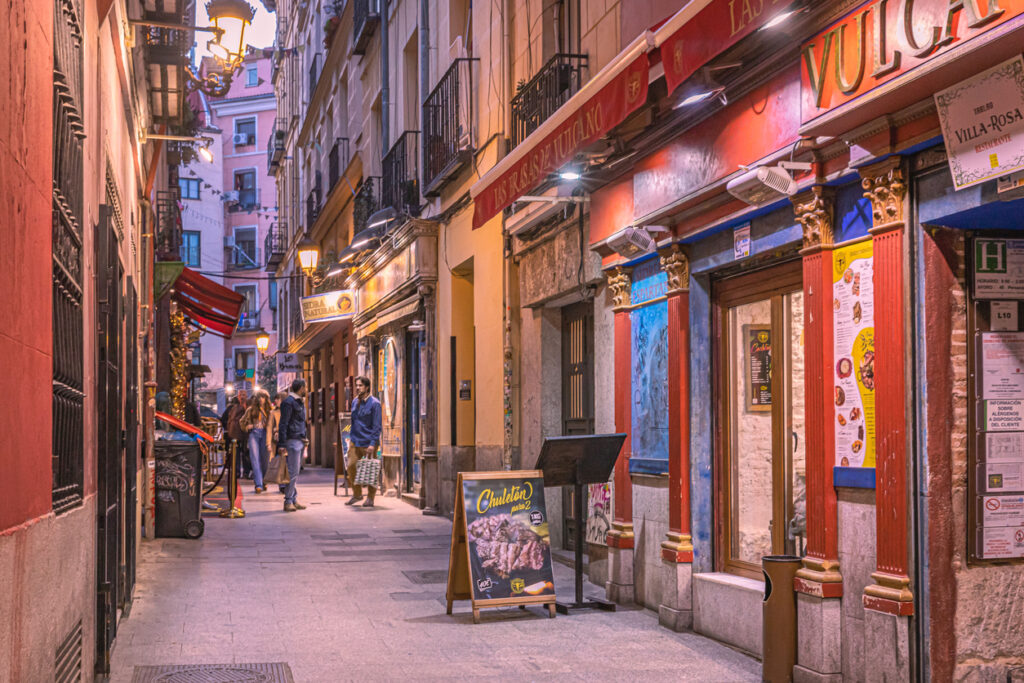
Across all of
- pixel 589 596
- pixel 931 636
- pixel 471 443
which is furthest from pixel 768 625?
pixel 471 443

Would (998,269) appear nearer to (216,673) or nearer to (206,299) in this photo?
(216,673)

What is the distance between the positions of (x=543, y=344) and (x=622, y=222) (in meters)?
3.06

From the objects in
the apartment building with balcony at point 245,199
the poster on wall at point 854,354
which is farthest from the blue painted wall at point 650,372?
the apartment building with balcony at point 245,199

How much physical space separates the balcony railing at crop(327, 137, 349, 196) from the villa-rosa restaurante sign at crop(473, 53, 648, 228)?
1659 centimetres

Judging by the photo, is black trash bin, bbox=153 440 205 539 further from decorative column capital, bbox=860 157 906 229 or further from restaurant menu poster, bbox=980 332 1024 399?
restaurant menu poster, bbox=980 332 1024 399

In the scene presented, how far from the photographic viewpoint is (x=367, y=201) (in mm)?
22672

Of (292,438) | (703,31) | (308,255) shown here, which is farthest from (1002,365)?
(308,255)

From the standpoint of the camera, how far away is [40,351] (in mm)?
3740

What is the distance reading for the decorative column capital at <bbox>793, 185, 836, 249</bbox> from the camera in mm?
6520

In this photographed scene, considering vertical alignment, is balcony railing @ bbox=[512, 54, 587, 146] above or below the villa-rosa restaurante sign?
above

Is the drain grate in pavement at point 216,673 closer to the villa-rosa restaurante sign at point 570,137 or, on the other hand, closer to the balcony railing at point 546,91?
the villa-rosa restaurante sign at point 570,137

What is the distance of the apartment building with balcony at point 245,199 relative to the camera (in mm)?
54812

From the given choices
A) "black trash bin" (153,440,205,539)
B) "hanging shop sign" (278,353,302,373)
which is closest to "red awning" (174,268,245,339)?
"black trash bin" (153,440,205,539)

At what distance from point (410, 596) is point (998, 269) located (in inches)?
227
